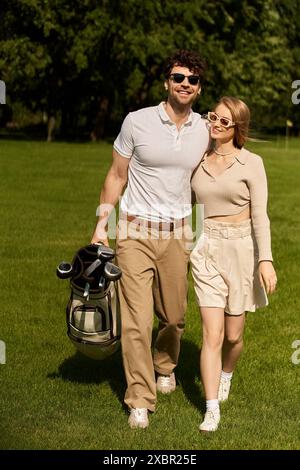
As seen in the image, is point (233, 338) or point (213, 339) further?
point (233, 338)

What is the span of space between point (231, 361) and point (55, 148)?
128 feet

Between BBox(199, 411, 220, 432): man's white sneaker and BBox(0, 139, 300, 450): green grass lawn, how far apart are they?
0.06m

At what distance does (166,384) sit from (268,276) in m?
1.48

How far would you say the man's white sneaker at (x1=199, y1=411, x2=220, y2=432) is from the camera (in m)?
6.32

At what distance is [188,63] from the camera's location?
6.54 m

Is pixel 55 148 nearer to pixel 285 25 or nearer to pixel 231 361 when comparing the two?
pixel 285 25

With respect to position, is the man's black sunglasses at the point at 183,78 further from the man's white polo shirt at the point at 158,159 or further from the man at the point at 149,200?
the man's white polo shirt at the point at 158,159

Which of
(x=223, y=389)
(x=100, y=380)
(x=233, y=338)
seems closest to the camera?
(x=233, y=338)

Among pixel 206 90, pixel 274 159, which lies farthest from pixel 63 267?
pixel 206 90

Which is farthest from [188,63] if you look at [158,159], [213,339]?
[213,339]

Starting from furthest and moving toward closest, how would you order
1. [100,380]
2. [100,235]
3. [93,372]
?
[93,372] < [100,380] < [100,235]

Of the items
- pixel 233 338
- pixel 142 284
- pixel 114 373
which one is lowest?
pixel 114 373

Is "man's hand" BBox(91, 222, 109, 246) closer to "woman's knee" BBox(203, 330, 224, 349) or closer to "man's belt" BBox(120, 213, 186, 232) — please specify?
"man's belt" BBox(120, 213, 186, 232)

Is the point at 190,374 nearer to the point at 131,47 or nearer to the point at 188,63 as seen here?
the point at 188,63
